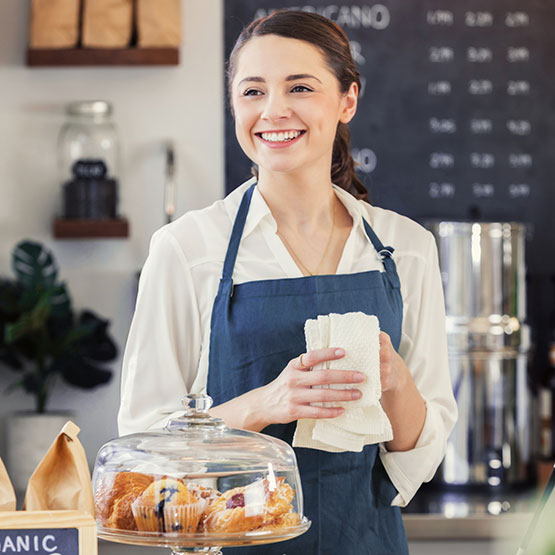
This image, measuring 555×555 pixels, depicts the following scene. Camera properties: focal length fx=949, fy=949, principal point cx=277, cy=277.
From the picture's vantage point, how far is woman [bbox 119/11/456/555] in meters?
1.32

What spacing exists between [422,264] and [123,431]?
524 millimetres

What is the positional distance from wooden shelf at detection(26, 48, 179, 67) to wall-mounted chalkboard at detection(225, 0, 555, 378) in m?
0.26

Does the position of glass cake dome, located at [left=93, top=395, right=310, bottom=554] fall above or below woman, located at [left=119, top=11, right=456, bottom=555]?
below

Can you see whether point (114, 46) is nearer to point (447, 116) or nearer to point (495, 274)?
point (447, 116)

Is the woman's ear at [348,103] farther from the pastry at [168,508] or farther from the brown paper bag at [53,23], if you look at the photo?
the brown paper bag at [53,23]

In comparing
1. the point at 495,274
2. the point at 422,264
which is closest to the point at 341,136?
the point at 422,264

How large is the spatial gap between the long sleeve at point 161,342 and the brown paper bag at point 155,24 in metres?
1.38

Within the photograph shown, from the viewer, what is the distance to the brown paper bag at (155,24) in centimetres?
263

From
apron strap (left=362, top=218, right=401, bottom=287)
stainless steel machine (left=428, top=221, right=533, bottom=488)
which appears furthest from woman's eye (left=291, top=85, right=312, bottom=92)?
stainless steel machine (left=428, top=221, right=533, bottom=488)

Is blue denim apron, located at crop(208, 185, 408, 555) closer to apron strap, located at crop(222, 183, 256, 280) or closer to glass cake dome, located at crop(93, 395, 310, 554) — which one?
apron strap, located at crop(222, 183, 256, 280)

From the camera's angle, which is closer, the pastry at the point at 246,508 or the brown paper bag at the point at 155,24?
the pastry at the point at 246,508

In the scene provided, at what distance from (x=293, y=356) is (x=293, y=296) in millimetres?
86

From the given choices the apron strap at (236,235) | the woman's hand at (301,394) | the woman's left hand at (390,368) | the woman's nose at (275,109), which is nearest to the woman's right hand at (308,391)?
the woman's hand at (301,394)

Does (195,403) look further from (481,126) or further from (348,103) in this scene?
(481,126)
